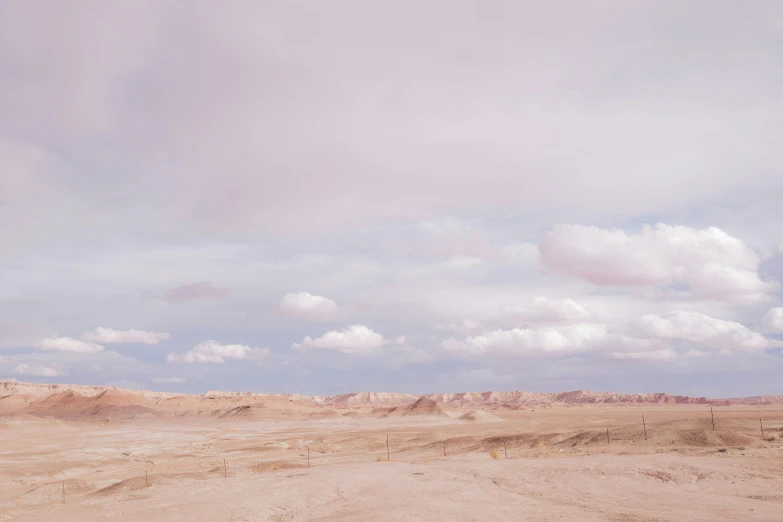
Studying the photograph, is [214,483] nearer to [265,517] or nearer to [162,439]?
[265,517]

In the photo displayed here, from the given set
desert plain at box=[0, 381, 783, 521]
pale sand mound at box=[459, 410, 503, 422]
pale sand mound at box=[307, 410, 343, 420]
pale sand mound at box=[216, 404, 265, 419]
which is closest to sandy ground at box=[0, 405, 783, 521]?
desert plain at box=[0, 381, 783, 521]

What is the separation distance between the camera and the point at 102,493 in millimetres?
40094

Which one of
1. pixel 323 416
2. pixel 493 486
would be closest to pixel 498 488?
pixel 493 486

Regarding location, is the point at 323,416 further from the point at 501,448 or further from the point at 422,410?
the point at 501,448

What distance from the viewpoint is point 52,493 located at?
140 ft

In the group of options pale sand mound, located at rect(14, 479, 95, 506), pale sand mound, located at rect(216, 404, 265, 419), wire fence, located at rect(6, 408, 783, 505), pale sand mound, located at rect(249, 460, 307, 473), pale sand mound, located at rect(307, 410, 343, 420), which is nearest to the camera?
pale sand mound, located at rect(14, 479, 95, 506)

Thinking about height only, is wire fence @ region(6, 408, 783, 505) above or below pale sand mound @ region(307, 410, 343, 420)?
above

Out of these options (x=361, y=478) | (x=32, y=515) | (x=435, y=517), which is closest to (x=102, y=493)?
(x=32, y=515)

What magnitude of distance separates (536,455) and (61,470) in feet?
150

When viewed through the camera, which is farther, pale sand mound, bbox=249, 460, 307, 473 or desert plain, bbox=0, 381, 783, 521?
pale sand mound, bbox=249, 460, 307, 473

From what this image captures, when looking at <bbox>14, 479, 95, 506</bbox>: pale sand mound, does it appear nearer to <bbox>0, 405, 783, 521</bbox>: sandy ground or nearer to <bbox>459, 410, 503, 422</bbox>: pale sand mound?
<bbox>0, 405, 783, 521</bbox>: sandy ground

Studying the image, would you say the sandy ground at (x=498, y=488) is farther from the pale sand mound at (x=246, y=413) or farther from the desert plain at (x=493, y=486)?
the pale sand mound at (x=246, y=413)

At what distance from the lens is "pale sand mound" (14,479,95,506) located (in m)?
40.4

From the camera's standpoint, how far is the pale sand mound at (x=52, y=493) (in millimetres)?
40394
